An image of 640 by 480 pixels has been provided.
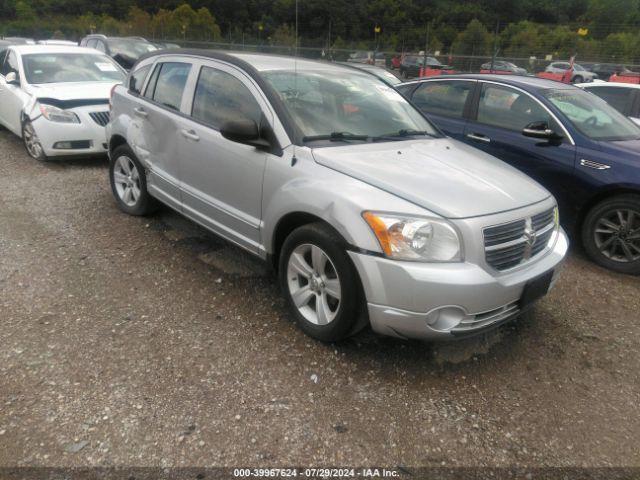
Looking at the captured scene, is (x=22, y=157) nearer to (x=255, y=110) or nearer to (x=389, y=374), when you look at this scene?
(x=255, y=110)

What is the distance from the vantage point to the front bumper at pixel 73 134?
265 inches

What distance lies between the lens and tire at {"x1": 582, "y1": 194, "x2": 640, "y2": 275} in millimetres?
4352

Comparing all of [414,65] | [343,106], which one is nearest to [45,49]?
[343,106]

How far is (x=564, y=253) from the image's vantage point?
3264 millimetres

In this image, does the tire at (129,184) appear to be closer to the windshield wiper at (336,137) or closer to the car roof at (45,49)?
the windshield wiper at (336,137)

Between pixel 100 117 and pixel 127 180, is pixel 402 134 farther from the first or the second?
pixel 100 117

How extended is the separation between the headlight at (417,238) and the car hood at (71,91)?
5.94 meters

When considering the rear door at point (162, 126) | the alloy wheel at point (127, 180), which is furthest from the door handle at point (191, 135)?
the alloy wheel at point (127, 180)

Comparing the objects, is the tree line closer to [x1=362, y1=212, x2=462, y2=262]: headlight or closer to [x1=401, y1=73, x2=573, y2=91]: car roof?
[x1=401, y1=73, x2=573, y2=91]: car roof

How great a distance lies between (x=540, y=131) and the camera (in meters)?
4.74

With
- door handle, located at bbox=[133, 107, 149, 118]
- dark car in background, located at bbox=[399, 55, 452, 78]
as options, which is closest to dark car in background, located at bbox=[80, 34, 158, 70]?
door handle, located at bbox=[133, 107, 149, 118]

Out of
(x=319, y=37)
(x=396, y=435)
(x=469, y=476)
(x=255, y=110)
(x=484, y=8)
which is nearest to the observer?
(x=469, y=476)

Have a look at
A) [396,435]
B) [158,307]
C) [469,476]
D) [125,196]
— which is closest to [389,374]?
[396,435]

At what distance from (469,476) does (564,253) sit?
1660 millimetres
